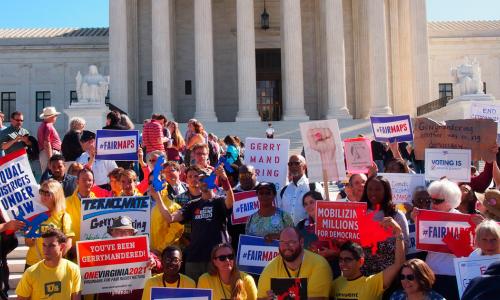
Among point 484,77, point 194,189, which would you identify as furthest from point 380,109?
point 194,189

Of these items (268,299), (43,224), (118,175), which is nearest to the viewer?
(268,299)

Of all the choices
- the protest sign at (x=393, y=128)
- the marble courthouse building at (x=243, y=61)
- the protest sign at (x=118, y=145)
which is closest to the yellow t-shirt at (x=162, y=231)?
the protest sign at (x=118, y=145)

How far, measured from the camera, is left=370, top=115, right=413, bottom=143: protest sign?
13.4m

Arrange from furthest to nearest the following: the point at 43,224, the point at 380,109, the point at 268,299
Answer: the point at 380,109
the point at 43,224
the point at 268,299

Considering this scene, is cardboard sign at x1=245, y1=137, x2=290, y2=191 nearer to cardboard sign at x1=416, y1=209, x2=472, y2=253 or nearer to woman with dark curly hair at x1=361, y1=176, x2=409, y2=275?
woman with dark curly hair at x1=361, y1=176, x2=409, y2=275

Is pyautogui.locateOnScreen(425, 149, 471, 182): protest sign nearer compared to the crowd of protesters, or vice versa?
the crowd of protesters

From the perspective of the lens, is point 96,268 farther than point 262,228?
No

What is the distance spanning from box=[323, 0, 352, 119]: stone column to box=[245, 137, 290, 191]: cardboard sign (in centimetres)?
2553

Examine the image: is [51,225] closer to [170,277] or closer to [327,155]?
[170,277]

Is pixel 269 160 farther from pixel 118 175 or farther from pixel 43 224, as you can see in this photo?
pixel 43 224

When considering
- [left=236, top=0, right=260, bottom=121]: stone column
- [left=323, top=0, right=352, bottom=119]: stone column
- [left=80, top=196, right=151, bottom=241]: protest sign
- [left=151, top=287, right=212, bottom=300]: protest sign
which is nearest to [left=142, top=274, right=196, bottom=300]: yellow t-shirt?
[left=151, top=287, right=212, bottom=300]: protest sign

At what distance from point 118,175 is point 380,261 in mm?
4219

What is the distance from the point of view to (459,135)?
11727 mm

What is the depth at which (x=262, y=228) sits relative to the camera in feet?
29.2
